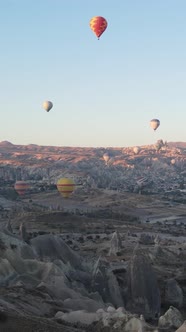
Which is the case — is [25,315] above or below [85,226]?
above

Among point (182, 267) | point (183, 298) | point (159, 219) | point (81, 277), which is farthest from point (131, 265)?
point (159, 219)

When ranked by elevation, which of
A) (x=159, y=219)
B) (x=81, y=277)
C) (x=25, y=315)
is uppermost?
(x=25, y=315)

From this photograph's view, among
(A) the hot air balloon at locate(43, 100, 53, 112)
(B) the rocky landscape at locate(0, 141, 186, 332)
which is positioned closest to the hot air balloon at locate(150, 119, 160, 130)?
(A) the hot air balloon at locate(43, 100, 53, 112)

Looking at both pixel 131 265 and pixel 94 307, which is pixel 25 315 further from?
pixel 131 265

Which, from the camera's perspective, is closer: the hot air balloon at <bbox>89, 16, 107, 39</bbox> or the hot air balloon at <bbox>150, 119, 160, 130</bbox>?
the hot air balloon at <bbox>89, 16, 107, 39</bbox>

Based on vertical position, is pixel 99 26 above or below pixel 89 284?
above

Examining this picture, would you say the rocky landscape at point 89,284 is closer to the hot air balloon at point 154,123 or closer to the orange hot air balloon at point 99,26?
the orange hot air balloon at point 99,26

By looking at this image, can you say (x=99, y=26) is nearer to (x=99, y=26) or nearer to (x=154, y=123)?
(x=99, y=26)

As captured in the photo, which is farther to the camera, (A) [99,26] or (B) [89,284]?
(A) [99,26]

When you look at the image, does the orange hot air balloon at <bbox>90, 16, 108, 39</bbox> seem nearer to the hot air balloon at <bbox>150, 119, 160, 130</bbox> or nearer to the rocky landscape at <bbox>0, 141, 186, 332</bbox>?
the rocky landscape at <bbox>0, 141, 186, 332</bbox>

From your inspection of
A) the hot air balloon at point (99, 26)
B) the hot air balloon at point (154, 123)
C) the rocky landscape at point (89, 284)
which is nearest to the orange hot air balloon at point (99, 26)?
the hot air balloon at point (99, 26)

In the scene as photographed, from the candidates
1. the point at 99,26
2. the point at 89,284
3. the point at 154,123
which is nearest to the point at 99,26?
the point at 99,26
